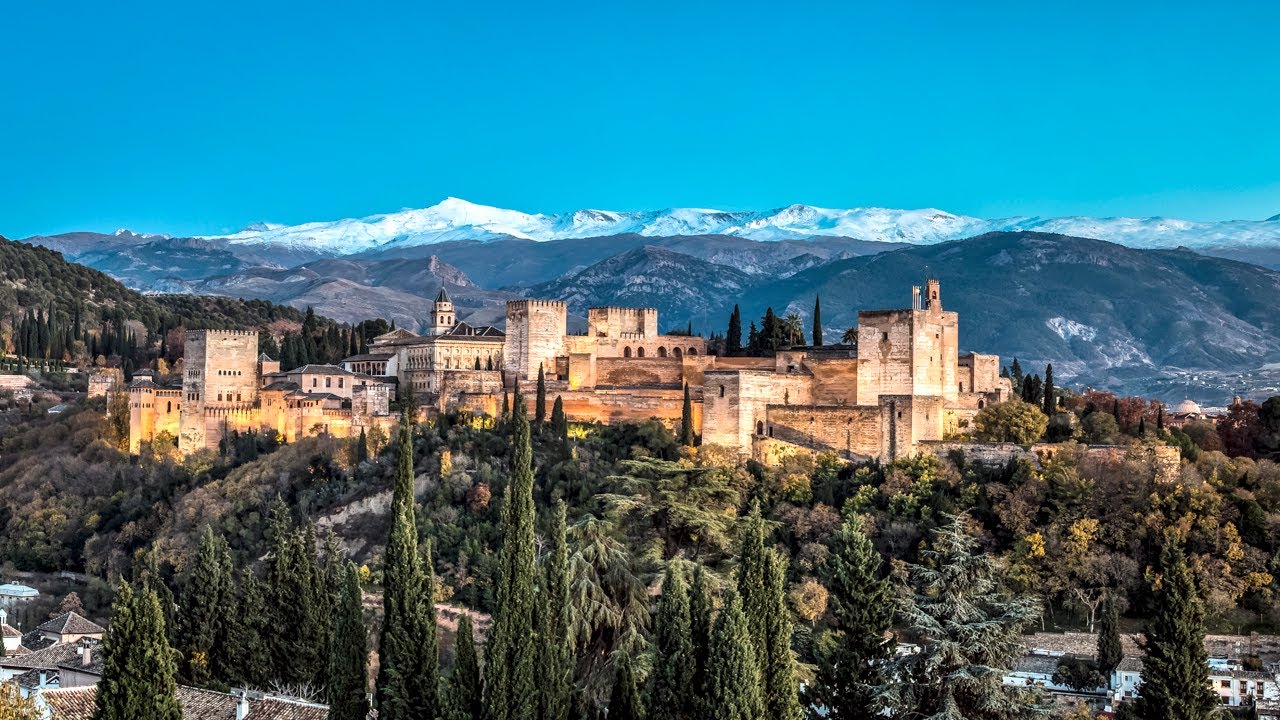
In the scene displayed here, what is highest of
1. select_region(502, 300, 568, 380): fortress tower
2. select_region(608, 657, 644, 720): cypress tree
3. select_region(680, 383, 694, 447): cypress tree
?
select_region(502, 300, 568, 380): fortress tower

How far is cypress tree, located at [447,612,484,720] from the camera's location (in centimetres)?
2888

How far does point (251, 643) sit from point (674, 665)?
15.4 meters

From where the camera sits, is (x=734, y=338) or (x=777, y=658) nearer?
(x=777, y=658)

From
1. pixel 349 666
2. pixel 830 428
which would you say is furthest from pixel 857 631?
pixel 830 428

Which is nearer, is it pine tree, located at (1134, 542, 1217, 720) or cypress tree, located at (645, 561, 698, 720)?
cypress tree, located at (645, 561, 698, 720)

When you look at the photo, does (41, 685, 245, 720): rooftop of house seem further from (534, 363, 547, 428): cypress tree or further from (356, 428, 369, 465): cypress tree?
(534, 363, 547, 428): cypress tree

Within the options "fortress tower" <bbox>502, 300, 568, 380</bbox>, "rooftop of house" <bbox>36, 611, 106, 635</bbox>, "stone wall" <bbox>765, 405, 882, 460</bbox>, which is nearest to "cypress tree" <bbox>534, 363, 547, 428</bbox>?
"fortress tower" <bbox>502, 300, 568, 380</bbox>

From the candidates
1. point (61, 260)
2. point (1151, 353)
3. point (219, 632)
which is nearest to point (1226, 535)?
point (219, 632)

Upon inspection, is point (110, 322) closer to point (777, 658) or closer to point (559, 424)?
point (559, 424)

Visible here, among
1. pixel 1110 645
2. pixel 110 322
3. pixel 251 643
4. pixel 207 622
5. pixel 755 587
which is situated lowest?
pixel 1110 645

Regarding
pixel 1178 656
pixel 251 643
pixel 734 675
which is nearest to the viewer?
pixel 734 675

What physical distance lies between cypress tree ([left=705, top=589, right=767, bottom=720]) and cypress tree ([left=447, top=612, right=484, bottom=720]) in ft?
16.4

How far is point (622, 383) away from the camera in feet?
199

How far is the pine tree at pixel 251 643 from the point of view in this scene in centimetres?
3894
